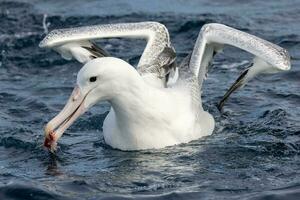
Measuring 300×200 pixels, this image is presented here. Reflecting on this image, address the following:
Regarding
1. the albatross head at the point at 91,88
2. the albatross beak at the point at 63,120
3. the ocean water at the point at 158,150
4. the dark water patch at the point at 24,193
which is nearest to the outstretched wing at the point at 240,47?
the ocean water at the point at 158,150

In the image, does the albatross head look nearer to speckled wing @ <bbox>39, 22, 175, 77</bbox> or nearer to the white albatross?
the white albatross

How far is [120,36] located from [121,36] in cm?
1

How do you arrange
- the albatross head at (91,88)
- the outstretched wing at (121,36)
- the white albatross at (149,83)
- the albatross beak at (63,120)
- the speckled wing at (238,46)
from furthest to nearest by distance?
the outstretched wing at (121,36), the speckled wing at (238,46), the white albatross at (149,83), the albatross head at (91,88), the albatross beak at (63,120)

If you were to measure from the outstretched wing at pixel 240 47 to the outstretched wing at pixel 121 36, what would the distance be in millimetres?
444

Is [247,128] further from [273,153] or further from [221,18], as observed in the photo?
[221,18]

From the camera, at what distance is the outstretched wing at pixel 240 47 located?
44.9 feet

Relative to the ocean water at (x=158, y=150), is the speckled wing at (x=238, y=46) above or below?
above

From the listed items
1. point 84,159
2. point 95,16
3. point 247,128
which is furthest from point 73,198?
point 95,16

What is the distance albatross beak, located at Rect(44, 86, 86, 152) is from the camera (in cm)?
1216

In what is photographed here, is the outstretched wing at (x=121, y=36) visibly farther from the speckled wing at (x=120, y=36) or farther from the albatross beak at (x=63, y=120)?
the albatross beak at (x=63, y=120)

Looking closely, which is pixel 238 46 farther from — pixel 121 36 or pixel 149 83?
pixel 121 36

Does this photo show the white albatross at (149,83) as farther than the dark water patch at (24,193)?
Yes

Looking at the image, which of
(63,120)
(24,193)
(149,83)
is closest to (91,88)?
(63,120)

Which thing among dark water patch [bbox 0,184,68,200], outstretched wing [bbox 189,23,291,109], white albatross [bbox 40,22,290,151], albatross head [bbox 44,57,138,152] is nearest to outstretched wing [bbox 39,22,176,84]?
white albatross [bbox 40,22,290,151]
